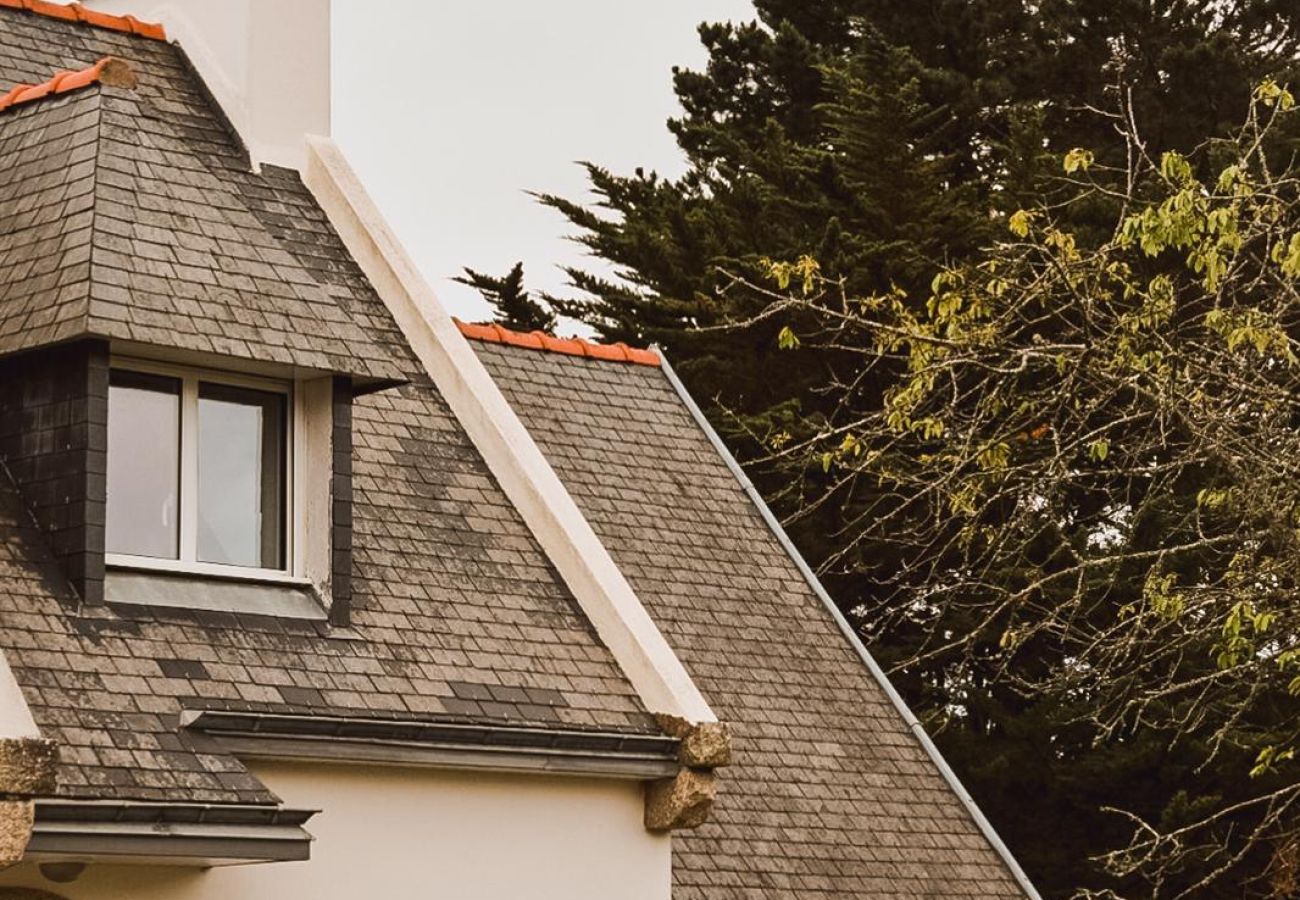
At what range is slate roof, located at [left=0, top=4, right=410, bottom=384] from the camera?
1183 centimetres

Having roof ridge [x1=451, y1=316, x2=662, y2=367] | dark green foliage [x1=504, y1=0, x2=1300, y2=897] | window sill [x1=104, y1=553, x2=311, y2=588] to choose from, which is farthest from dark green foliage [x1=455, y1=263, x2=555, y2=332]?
window sill [x1=104, y1=553, x2=311, y2=588]

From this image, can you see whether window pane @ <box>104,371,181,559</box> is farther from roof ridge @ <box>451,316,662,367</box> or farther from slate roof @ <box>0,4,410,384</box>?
roof ridge @ <box>451,316,662,367</box>

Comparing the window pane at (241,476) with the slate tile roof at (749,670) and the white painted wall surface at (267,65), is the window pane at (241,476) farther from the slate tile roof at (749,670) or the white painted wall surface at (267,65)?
the slate tile roof at (749,670)

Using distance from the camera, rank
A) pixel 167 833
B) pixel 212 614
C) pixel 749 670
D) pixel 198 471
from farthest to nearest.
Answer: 1. pixel 749 670
2. pixel 198 471
3. pixel 212 614
4. pixel 167 833

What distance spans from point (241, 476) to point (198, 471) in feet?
1.12

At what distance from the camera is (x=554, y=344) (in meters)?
19.0

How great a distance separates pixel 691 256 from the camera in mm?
27781

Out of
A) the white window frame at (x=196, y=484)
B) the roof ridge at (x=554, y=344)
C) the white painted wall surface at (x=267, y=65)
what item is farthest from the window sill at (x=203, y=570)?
the roof ridge at (x=554, y=344)

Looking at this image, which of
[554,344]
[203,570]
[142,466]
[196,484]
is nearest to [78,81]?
[142,466]

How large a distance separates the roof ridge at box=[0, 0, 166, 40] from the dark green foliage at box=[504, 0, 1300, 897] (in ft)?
22.5

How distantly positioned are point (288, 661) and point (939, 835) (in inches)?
240

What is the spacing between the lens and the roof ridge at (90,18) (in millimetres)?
14859

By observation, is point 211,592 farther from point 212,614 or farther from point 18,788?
point 18,788

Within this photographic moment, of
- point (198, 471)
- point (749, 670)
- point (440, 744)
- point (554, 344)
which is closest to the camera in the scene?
point (440, 744)
